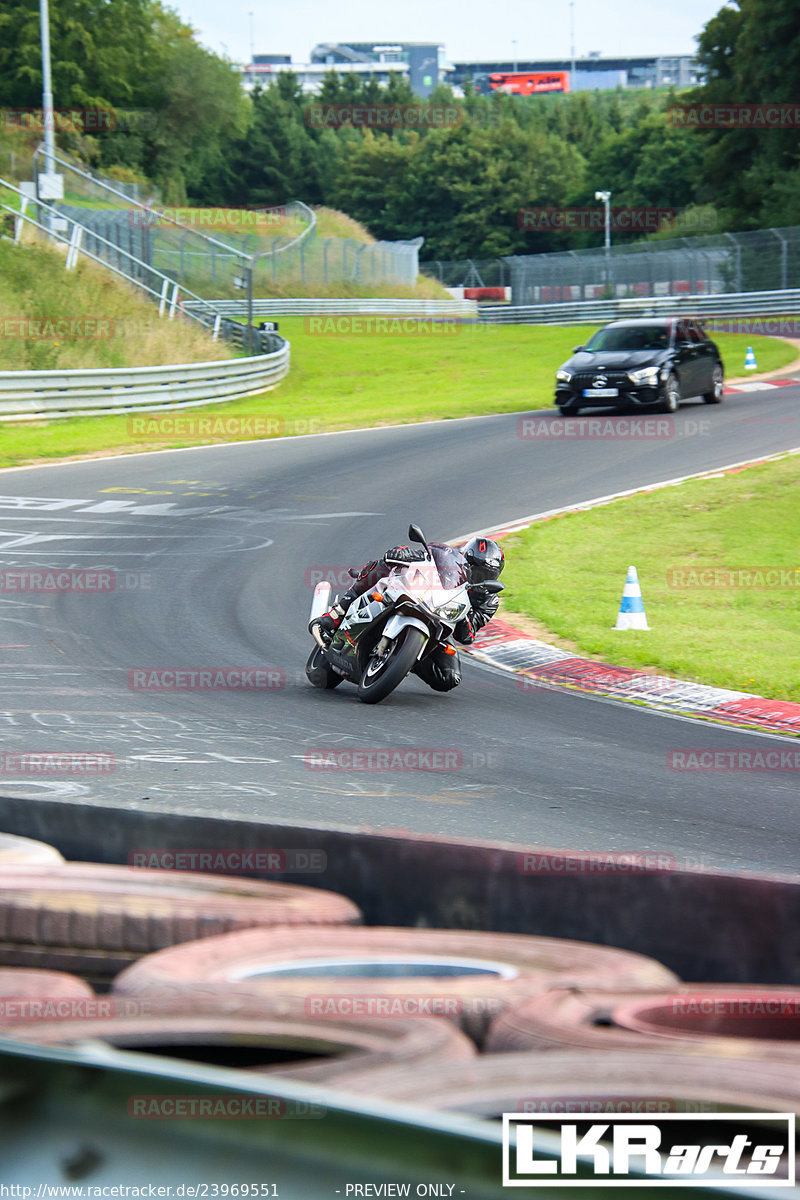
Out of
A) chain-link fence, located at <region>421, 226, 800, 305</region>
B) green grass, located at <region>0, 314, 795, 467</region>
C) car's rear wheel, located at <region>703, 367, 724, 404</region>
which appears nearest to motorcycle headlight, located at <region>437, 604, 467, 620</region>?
green grass, located at <region>0, 314, 795, 467</region>

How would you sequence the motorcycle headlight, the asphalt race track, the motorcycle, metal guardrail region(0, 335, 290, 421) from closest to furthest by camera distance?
the asphalt race track → the motorcycle → the motorcycle headlight → metal guardrail region(0, 335, 290, 421)

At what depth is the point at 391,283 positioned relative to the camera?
206 feet

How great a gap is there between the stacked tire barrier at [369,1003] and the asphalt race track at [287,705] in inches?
36.7

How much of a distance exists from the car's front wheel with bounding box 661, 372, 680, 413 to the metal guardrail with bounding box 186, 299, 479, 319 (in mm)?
30505

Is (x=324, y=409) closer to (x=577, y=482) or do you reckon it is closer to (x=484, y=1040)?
(x=577, y=482)

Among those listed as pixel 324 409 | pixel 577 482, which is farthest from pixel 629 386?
pixel 324 409

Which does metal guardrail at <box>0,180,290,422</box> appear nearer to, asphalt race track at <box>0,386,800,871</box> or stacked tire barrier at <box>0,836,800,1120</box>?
asphalt race track at <box>0,386,800,871</box>

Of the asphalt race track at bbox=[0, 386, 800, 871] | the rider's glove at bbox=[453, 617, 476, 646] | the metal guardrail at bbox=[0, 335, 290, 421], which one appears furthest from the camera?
the metal guardrail at bbox=[0, 335, 290, 421]

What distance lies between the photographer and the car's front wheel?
85.6 ft

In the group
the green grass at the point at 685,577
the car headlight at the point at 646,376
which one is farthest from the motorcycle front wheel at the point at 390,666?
the car headlight at the point at 646,376

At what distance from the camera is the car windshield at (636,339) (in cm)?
2628

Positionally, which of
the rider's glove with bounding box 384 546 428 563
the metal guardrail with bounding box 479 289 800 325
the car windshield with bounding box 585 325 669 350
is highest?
the metal guardrail with bounding box 479 289 800 325

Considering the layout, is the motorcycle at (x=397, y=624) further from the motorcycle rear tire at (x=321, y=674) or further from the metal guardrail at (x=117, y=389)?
the metal guardrail at (x=117, y=389)

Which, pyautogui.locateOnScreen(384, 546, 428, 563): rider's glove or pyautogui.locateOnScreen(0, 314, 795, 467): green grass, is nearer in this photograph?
pyautogui.locateOnScreen(384, 546, 428, 563): rider's glove
